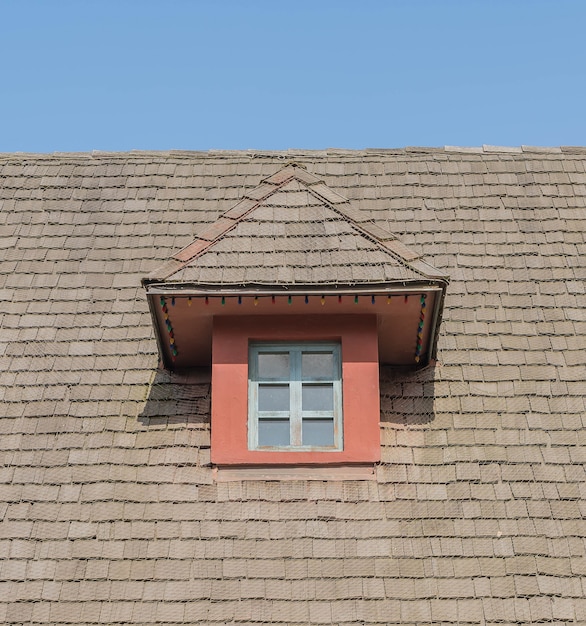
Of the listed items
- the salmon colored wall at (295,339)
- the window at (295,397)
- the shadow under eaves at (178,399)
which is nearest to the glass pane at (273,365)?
the window at (295,397)

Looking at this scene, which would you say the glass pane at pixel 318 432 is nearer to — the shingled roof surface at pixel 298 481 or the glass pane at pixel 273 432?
the glass pane at pixel 273 432

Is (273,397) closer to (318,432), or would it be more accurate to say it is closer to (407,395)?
(318,432)

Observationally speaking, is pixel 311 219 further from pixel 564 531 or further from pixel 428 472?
pixel 564 531

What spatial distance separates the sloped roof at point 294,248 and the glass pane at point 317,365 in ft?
1.72

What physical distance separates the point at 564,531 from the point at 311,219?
2.62 metres

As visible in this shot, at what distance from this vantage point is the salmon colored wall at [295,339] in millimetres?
6914

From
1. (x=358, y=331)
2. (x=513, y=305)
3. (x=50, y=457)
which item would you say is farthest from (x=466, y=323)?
(x=50, y=457)

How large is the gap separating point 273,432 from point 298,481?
36 cm

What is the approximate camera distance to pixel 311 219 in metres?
7.51

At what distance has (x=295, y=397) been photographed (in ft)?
23.2

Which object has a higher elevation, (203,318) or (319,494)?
(203,318)

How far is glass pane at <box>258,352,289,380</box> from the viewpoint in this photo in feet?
23.6

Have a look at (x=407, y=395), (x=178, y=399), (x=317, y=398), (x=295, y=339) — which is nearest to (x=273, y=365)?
(x=295, y=339)

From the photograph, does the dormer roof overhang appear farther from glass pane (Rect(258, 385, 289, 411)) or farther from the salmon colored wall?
glass pane (Rect(258, 385, 289, 411))
